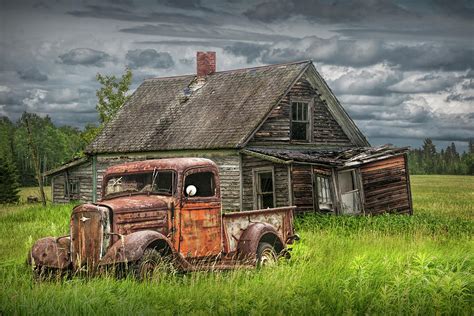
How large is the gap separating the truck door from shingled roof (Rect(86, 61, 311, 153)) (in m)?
11.9

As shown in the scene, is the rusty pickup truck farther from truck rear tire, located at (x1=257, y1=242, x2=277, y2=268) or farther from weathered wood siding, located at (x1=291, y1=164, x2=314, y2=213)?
weathered wood siding, located at (x1=291, y1=164, x2=314, y2=213)

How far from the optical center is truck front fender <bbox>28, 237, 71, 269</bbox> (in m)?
9.89

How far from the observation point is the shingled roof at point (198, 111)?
78.7 feet

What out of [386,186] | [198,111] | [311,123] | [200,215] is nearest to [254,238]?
[200,215]

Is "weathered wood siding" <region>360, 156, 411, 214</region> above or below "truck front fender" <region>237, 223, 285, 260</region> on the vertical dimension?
above

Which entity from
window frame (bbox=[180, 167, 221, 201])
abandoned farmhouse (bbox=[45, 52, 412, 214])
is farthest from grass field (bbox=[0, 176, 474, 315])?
abandoned farmhouse (bbox=[45, 52, 412, 214])

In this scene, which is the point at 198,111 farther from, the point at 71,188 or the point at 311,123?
the point at 71,188

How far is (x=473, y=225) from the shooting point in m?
18.8

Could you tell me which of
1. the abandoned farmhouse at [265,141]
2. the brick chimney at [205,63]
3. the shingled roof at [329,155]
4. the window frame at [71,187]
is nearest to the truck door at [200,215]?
the shingled roof at [329,155]

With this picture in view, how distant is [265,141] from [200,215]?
543 inches

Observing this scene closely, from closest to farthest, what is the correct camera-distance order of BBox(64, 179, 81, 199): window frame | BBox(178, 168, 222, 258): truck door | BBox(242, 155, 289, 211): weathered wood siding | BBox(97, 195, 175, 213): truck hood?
1. BBox(97, 195, 175, 213): truck hood
2. BBox(178, 168, 222, 258): truck door
3. BBox(242, 155, 289, 211): weathered wood siding
4. BBox(64, 179, 81, 199): window frame

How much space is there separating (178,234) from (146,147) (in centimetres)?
1625

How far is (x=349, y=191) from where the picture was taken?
22.9 metres

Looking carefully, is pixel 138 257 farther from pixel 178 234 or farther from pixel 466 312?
pixel 466 312
